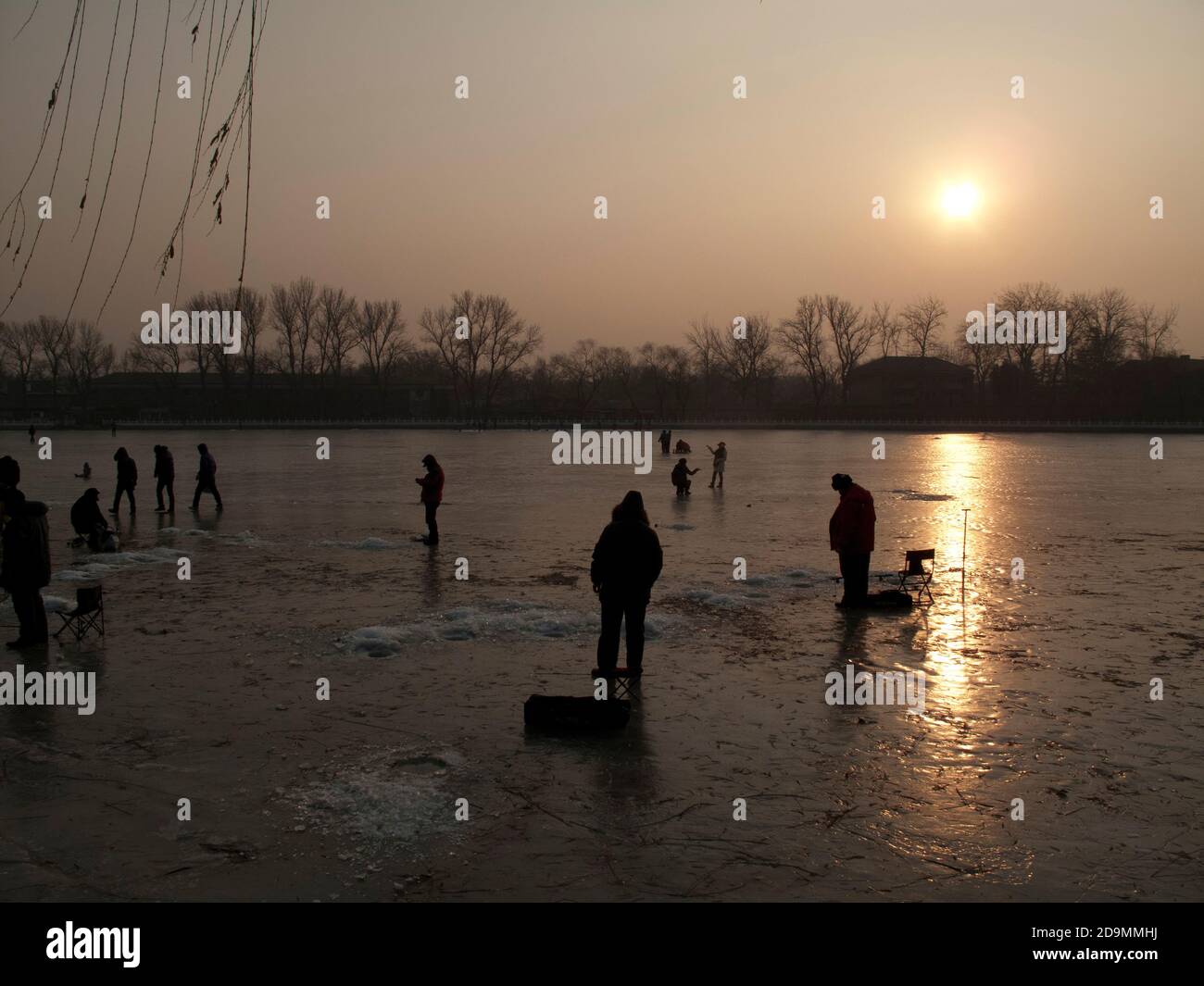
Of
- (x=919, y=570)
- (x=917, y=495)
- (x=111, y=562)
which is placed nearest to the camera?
(x=919, y=570)

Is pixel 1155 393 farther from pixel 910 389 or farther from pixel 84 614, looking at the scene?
pixel 84 614

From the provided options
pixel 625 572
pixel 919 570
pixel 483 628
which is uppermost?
pixel 625 572

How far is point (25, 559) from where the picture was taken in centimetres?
856

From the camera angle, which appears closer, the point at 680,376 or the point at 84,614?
the point at 84,614

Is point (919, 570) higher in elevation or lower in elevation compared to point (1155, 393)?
lower

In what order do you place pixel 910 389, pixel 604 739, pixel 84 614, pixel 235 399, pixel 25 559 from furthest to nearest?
1. pixel 910 389
2. pixel 235 399
3. pixel 84 614
4. pixel 25 559
5. pixel 604 739

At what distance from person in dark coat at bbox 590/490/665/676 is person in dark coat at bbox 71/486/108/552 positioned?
34.2ft

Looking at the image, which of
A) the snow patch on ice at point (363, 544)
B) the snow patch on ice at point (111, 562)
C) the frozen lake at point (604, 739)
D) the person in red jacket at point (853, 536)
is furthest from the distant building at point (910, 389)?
the snow patch on ice at point (111, 562)

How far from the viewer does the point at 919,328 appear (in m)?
131

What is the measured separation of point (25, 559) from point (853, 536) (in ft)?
26.9

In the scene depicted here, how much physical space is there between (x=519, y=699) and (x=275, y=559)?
8.25 meters

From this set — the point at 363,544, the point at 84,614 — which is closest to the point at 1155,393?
the point at 363,544

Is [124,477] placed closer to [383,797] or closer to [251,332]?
[383,797]
